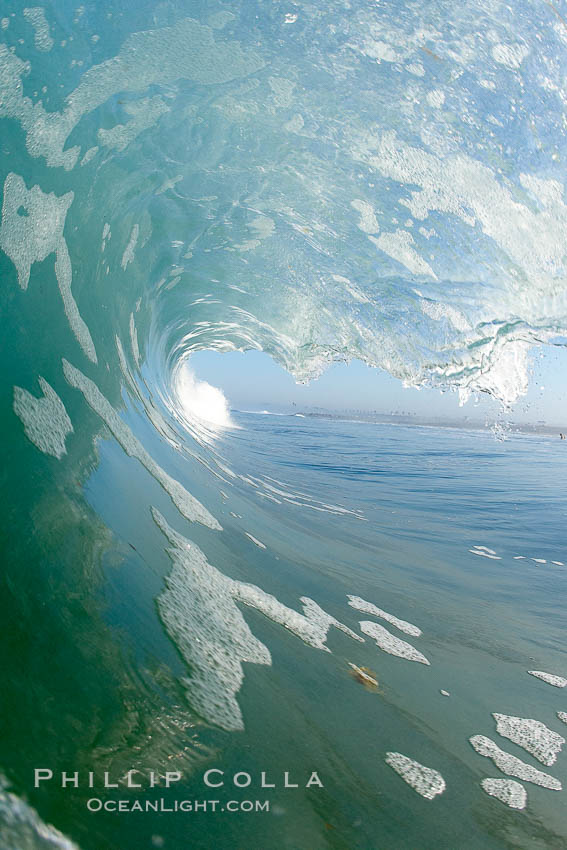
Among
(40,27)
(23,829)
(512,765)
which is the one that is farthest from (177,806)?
(40,27)

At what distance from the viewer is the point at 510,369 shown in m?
5.55

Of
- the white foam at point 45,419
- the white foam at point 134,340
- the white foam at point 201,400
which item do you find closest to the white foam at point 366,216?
the white foam at point 134,340

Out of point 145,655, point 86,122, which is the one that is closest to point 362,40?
point 86,122

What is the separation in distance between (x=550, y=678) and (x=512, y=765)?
1.10 metres

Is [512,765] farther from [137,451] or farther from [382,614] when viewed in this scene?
[137,451]

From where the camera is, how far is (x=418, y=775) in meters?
1.41

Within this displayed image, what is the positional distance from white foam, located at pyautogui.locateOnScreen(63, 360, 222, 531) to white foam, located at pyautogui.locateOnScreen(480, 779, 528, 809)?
84.7 inches

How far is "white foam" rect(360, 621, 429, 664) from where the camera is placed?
7.46 feet

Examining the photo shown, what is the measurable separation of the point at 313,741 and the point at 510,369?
5.15m

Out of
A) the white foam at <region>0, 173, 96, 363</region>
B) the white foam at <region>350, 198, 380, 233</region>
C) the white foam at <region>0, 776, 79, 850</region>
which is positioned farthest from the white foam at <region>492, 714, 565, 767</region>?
the white foam at <region>350, 198, 380, 233</region>

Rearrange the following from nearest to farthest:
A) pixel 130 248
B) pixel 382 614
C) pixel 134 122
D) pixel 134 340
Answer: pixel 382 614 < pixel 134 122 < pixel 130 248 < pixel 134 340

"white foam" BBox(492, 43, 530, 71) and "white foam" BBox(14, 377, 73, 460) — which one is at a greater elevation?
"white foam" BBox(492, 43, 530, 71)

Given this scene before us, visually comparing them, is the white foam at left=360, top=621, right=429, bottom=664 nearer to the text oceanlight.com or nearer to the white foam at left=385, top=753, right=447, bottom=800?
the white foam at left=385, top=753, right=447, bottom=800

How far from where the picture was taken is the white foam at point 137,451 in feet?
9.62
